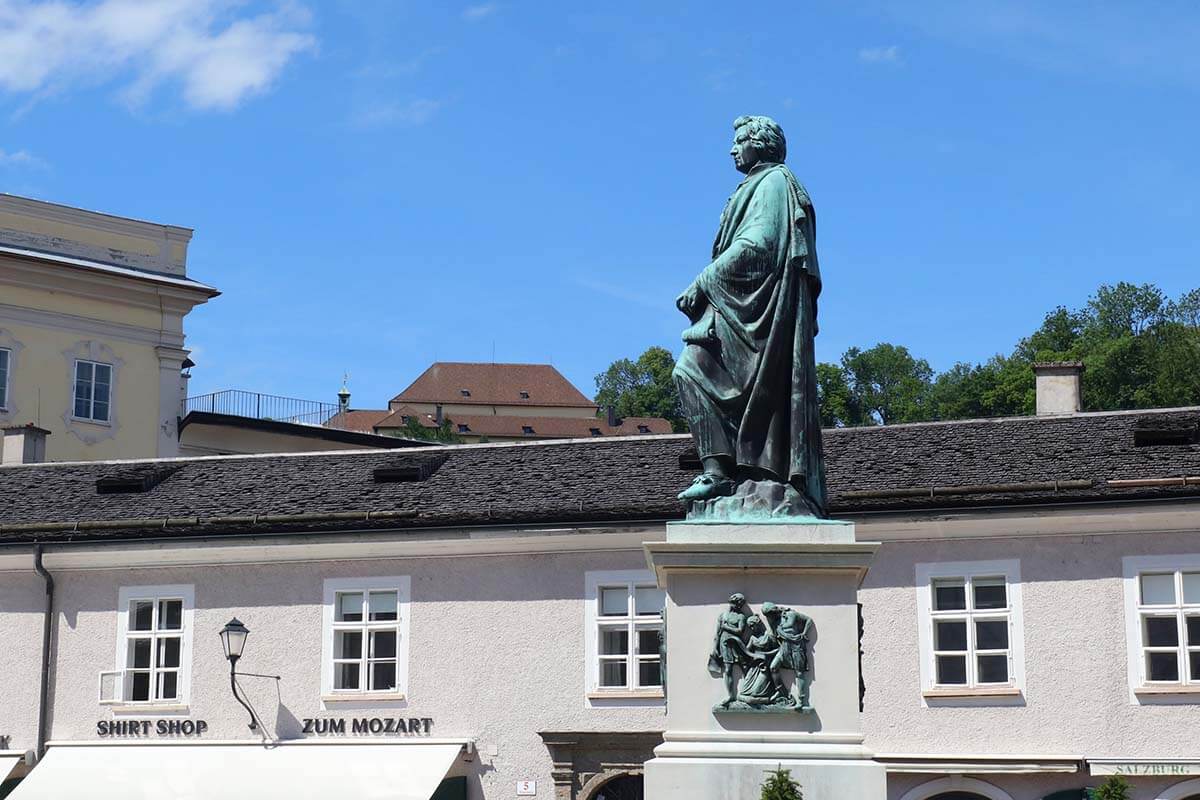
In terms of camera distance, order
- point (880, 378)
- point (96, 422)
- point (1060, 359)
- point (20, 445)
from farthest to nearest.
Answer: point (880, 378)
point (1060, 359)
point (96, 422)
point (20, 445)

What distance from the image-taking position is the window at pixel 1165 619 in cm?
2647

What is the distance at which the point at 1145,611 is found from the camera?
26.7 m

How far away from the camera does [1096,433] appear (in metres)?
29.3

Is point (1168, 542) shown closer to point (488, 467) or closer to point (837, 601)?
point (488, 467)

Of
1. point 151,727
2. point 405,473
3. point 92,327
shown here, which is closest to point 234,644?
point 151,727

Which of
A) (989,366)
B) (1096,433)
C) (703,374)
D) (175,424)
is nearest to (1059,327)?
(989,366)

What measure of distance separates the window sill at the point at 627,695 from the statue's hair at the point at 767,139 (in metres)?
15.8

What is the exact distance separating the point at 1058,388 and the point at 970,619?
6.57 meters

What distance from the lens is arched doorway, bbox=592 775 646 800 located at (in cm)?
2833

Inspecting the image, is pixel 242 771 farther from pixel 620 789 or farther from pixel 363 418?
pixel 363 418

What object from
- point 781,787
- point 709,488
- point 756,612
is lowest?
point 781,787

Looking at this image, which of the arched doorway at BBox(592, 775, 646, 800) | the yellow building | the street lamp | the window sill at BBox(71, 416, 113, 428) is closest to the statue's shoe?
the arched doorway at BBox(592, 775, 646, 800)

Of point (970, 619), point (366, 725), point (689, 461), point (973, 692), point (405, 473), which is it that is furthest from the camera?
point (405, 473)

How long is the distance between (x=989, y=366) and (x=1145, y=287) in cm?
819
